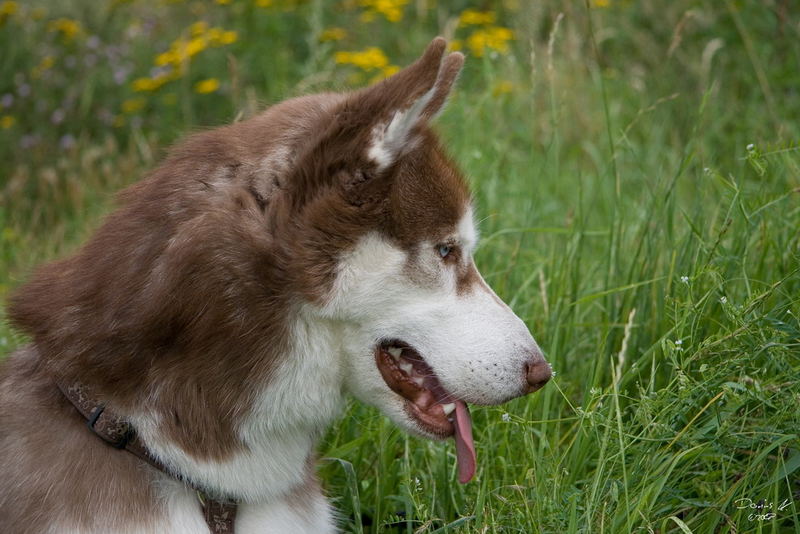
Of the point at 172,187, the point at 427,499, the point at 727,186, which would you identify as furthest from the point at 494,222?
the point at 172,187

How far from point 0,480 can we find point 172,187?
31.8 inches

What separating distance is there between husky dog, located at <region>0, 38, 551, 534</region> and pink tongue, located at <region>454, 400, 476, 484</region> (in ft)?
0.38

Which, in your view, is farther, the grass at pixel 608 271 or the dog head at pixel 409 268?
the grass at pixel 608 271

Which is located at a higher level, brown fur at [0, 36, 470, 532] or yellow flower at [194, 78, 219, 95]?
brown fur at [0, 36, 470, 532]

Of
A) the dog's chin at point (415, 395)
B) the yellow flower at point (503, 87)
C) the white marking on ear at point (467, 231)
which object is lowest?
the yellow flower at point (503, 87)

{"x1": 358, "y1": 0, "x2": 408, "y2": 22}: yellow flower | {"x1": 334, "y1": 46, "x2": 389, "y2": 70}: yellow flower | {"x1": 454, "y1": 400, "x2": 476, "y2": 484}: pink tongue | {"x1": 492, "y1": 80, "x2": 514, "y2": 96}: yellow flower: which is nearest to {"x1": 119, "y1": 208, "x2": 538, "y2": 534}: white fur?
{"x1": 454, "y1": 400, "x2": 476, "y2": 484}: pink tongue

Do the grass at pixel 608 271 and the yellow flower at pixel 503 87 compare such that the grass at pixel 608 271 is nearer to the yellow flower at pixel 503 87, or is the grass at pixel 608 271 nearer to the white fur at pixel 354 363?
the yellow flower at pixel 503 87

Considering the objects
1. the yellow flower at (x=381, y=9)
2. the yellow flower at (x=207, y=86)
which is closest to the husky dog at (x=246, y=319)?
the yellow flower at (x=207, y=86)

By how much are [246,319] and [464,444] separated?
74cm

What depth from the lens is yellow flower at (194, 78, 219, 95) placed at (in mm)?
6001

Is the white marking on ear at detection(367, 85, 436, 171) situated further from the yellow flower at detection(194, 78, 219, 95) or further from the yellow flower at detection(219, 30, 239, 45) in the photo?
the yellow flower at detection(219, 30, 239, 45)

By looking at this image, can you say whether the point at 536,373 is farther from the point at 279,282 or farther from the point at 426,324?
the point at 279,282

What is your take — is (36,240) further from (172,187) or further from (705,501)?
(705,501)

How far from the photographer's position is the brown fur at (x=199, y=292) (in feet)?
7.53
